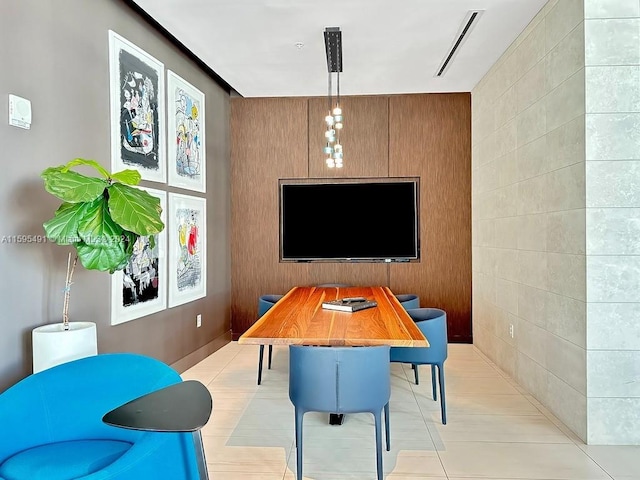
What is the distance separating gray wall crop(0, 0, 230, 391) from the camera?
2.33 metres

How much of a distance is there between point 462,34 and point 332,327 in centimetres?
267

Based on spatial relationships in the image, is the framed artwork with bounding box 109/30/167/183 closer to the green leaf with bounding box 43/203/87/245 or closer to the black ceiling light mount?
the green leaf with bounding box 43/203/87/245

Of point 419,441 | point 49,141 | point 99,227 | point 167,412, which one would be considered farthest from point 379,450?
point 49,141

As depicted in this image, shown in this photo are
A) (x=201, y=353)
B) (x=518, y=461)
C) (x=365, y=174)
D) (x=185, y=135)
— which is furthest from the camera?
(x=365, y=174)

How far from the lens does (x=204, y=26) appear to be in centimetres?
357

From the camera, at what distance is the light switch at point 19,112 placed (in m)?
2.31

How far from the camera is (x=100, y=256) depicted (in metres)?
2.25

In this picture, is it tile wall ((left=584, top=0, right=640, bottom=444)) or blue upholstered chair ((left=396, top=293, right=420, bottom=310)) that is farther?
blue upholstered chair ((left=396, top=293, right=420, bottom=310))

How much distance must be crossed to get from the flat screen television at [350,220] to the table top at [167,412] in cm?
397

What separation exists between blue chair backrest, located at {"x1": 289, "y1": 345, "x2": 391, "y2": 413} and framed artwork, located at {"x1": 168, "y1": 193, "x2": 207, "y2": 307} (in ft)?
6.99

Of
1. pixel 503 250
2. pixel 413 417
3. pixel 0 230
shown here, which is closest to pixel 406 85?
pixel 503 250

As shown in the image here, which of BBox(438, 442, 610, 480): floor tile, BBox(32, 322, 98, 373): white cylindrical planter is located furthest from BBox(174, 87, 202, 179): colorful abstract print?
BBox(438, 442, 610, 480): floor tile

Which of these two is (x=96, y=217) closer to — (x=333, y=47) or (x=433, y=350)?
(x=433, y=350)

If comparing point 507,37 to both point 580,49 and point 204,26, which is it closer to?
point 580,49
